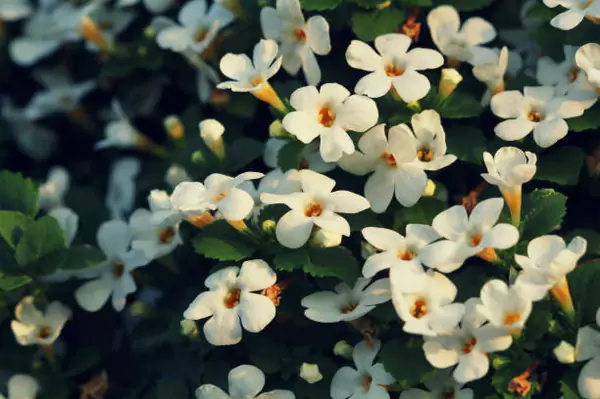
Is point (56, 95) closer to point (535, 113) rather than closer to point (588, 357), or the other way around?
point (535, 113)

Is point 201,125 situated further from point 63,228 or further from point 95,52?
point 95,52

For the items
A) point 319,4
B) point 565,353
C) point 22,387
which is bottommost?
point 22,387

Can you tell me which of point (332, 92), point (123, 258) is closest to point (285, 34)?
point (332, 92)

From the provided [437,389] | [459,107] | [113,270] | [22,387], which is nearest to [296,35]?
[459,107]

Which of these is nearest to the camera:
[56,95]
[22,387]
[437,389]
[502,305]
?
[502,305]

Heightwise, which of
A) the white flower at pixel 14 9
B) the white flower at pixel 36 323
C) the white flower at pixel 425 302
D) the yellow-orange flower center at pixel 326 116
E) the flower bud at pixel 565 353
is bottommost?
the white flower at pixel 36 323

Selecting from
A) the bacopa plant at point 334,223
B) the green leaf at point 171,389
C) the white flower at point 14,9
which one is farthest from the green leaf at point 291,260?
the white flower at point 14,9

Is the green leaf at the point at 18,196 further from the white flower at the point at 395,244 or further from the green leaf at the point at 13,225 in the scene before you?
the white flower at the point at 395,244
